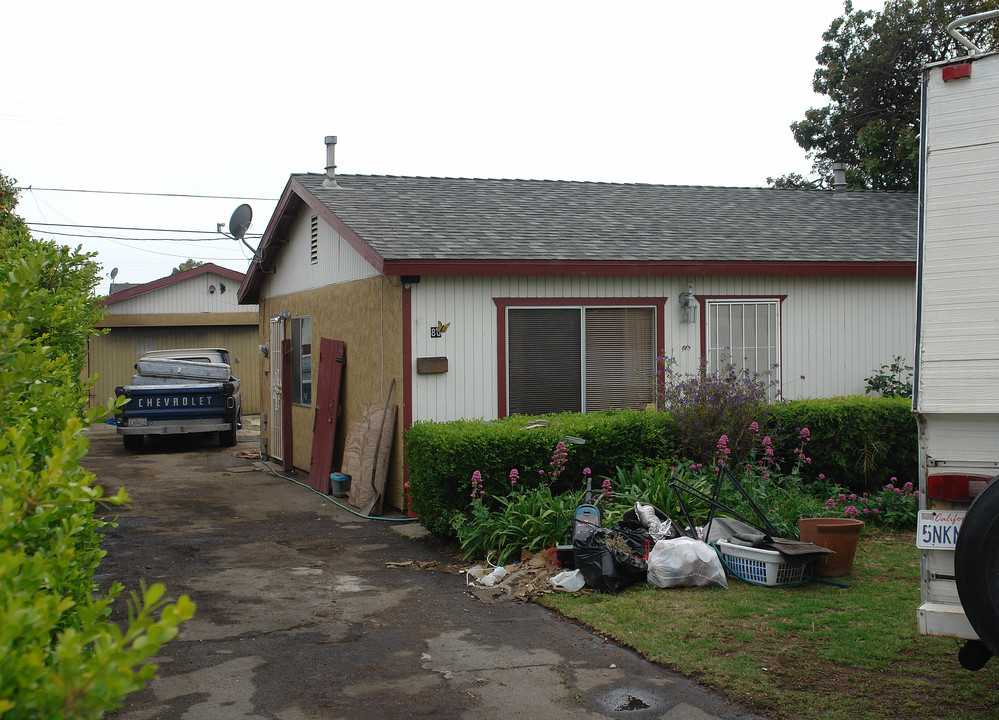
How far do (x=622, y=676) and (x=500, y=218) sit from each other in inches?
302

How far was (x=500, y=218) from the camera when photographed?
12.0 m

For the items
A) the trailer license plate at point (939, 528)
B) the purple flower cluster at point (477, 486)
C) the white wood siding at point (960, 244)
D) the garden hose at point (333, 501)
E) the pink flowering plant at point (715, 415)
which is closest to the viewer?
the trailer license plate at point (939, 528)

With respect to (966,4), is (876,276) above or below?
below

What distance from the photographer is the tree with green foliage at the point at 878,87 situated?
23109 millimetres

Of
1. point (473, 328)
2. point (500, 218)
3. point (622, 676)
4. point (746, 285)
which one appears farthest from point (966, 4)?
point (622, 676)

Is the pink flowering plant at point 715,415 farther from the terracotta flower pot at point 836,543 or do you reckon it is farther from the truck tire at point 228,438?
the truck tire at point 228,438

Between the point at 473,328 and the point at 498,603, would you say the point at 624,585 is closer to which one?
the point at 498,603

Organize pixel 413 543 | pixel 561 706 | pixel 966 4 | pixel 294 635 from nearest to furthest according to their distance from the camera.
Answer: pixel 561 706 → pixel 294 635 → pixel 413 543 → pixel 966 4

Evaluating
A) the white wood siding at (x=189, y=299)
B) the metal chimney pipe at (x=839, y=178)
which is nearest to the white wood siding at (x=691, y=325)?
the metal chimney pipe at (x=839, y=178)

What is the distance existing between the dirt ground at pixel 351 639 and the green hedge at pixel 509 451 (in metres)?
0.58

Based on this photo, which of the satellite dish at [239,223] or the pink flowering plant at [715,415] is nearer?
the pink flowering plant at [715,415]

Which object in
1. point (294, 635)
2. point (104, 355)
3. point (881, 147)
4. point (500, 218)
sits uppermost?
point (881, 147)

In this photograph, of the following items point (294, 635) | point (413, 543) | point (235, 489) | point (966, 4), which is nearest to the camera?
point (294, 635)

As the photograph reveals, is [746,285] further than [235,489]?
No
